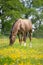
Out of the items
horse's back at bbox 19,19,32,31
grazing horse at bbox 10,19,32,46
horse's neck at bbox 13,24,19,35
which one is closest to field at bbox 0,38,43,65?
grazing horse at bbox 10,19,32,46

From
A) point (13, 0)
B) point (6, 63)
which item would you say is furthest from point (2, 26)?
point (6, 63)

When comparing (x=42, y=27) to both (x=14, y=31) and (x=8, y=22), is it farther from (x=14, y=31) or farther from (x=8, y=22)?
(x=14, y=31)

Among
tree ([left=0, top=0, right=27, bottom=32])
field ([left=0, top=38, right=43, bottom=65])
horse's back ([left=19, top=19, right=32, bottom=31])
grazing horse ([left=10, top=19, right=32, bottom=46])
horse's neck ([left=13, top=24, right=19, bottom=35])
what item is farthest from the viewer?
tree ([left=0, top=0, right=27, bottom=32])

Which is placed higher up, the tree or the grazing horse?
the grazing horse

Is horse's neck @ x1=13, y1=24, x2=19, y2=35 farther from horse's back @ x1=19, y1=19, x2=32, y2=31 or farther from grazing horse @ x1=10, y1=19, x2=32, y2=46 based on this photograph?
horse's back @ x1=19, y1=19, x2=32, y2=31

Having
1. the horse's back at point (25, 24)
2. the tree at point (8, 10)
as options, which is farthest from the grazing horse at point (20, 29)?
the tree at point (8, 10)

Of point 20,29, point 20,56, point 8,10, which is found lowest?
point 8,10

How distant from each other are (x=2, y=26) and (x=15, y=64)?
160ft

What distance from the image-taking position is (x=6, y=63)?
8.88 metres

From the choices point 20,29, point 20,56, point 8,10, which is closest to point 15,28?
point 20,29

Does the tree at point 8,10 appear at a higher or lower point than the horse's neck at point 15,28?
lower

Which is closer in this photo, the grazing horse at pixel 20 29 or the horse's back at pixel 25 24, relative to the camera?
the grazing horse at pixel 20 29

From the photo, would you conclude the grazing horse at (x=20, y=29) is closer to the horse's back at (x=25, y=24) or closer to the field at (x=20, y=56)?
the horse's back at (x=25, y=24)

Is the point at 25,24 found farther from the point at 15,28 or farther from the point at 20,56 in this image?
the point at 20,56
